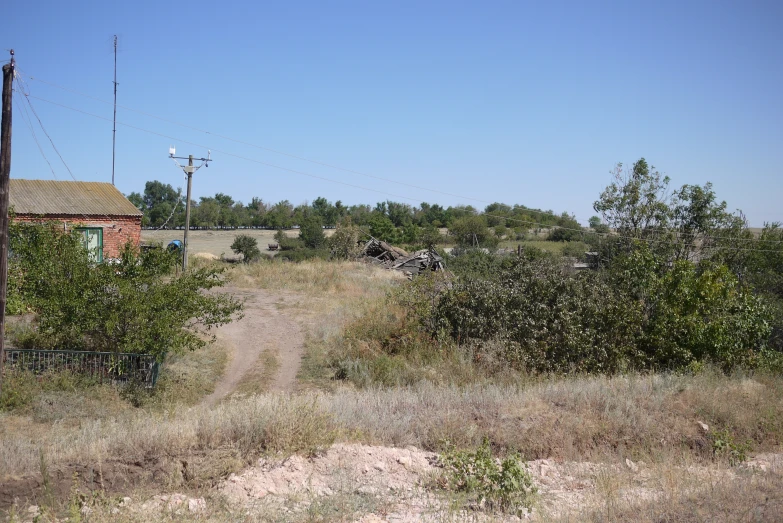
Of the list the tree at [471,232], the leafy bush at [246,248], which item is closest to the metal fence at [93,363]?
the leafy bush at [246,248]

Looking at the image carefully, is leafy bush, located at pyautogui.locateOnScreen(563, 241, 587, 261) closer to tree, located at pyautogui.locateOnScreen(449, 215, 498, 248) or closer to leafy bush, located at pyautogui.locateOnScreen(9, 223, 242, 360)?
tree, located at pyautogui.locateOnScreen(449, 215, 498, 248)

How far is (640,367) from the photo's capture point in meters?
14.5

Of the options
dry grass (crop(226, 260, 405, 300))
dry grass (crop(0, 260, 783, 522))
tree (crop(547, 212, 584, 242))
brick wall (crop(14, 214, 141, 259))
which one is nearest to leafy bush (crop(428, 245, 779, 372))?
dry grass (crop(0, 260, 783, 522))

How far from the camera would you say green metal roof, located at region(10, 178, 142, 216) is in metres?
21.7

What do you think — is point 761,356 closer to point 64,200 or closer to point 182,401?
point 182,401

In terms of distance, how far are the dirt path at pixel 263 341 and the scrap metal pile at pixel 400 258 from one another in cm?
1205

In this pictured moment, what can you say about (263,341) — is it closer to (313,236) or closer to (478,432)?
(478,432)

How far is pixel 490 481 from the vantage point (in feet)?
20.6

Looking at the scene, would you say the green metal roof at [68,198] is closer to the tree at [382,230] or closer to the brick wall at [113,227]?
the brick wall at [113,227]

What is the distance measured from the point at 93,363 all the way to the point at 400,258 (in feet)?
85.8

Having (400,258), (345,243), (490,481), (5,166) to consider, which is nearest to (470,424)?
(490,481)

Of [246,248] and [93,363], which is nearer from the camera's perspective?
[93,363]

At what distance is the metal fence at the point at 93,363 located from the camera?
1147 cm

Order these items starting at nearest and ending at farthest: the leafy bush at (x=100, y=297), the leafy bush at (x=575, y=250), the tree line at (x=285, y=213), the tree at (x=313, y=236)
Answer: the leafy bush at (x=100, y=297)
the tree at (x=313, y=236)
the leafy bush at (x=575, y=250)
the tree line at (x=285, y=213)
